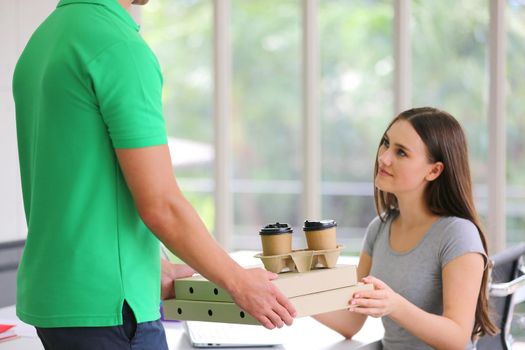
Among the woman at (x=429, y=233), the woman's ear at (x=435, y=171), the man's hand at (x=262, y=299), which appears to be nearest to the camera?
the man's hand at (x=262, y=299)

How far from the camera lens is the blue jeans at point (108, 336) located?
1.23m

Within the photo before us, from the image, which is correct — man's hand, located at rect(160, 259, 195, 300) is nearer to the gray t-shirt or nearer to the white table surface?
the white table surface

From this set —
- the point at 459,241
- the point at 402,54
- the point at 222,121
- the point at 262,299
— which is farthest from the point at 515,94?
the point at 262,299

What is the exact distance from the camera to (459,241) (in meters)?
1.87

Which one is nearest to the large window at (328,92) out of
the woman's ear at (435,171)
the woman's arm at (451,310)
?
the woman's ear at (435,171)

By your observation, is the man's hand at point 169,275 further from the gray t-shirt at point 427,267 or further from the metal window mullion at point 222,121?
the metal window mullion at point 222,121

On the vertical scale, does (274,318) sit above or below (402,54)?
below

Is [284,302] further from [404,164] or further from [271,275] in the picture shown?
[404,164]

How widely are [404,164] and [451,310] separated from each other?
0.35m

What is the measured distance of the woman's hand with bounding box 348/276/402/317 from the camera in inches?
62.3

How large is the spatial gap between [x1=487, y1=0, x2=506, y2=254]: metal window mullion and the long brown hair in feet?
7.64

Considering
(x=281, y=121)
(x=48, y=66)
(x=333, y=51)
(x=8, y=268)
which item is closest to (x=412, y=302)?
(x=48, y=66)

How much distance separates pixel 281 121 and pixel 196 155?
703 mm

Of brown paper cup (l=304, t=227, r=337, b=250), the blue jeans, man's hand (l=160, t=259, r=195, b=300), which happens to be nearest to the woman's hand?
brown paper cup (l=304, t=227, r=337, b=250)
